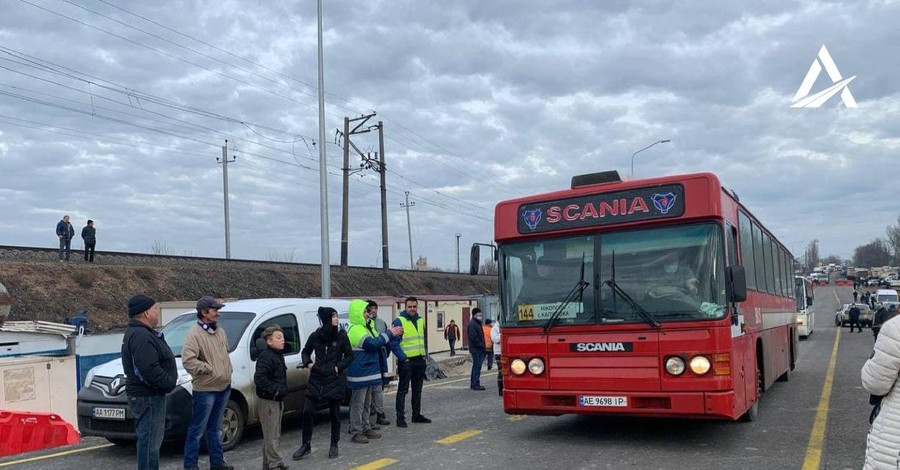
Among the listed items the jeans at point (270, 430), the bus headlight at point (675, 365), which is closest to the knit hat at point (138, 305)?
the jeans at point (270, 430)

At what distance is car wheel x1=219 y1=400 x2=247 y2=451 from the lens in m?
8.52

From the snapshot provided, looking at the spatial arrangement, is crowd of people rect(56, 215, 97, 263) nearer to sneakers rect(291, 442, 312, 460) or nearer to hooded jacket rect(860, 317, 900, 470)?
sneakers rect(291, 442, 312, 460)

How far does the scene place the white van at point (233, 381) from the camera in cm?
812

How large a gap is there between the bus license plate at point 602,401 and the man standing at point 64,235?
24129 mm

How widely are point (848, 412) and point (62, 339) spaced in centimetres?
1178

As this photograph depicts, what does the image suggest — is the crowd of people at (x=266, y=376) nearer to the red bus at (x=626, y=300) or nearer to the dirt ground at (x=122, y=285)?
the red bus at (x=626, y=300)

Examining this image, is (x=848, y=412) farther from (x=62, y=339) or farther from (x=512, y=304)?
(x=62, y=339)

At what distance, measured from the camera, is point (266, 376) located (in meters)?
7.32

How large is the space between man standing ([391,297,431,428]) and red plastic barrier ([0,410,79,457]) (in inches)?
172

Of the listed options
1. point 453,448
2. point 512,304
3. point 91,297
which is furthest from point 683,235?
point 91,297

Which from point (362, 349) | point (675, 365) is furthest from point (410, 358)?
point (675, 365)

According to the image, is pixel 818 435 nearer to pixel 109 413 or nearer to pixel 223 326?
pixel 223 326

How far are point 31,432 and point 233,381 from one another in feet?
9.65

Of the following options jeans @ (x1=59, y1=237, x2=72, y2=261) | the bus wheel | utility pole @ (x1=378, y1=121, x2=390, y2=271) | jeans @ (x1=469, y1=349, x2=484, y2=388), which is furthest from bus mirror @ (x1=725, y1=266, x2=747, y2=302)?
utility pole @ (x1=378, y1=121, x2=390, y2=271)
